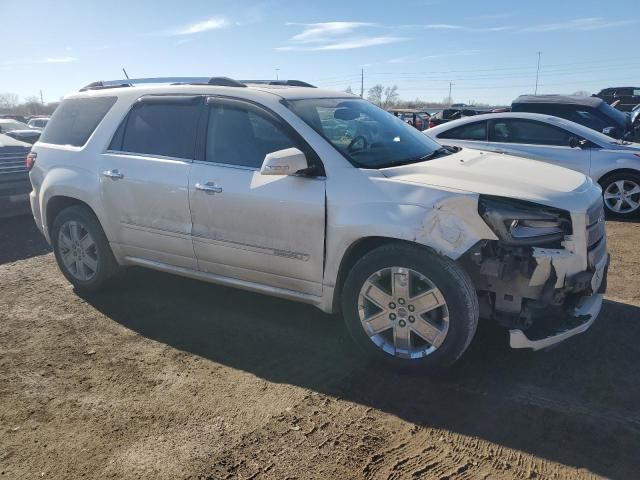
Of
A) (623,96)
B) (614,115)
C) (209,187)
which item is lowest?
(209,187)

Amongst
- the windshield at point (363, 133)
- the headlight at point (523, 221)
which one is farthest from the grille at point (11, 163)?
the headlight at point (523, 221)

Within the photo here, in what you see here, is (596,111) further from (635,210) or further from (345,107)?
(345,107)

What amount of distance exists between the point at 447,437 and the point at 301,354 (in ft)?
4.19

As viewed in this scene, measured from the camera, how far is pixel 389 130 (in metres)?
4.43

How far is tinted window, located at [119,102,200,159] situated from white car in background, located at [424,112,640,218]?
457 cm

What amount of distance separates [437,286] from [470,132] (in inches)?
238

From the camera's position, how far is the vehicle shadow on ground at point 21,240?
662cm

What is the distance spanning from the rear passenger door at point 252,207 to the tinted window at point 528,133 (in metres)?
5.62

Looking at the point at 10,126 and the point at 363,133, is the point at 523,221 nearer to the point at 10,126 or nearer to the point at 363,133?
the point at 363,133

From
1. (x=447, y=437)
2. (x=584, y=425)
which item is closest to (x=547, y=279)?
(x=584, y=425)

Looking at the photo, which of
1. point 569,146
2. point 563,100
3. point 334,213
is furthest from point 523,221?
point 563,100

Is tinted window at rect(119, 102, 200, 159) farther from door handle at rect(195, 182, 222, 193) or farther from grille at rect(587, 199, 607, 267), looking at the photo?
grille at rect(587, 199, 607, 267)

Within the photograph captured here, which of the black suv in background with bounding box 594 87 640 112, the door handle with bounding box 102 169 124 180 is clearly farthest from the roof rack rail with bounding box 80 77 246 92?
the black suv in background with bounding box 594 87 640 112

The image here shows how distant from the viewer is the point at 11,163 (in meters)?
8.13
